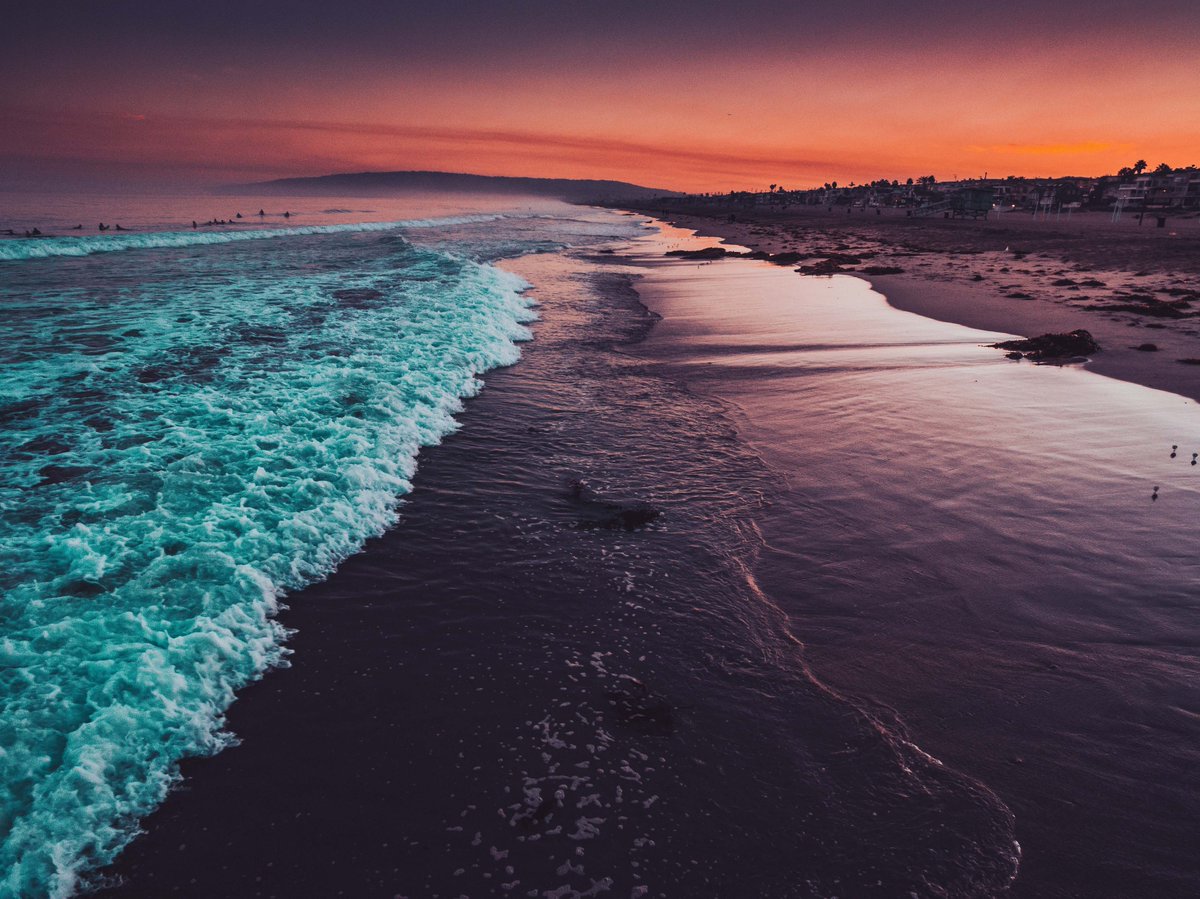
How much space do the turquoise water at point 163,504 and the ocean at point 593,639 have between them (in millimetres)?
35

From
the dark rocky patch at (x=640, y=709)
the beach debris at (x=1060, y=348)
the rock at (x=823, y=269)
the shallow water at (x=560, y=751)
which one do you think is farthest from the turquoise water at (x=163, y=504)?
the rock at (x=823, y=269)

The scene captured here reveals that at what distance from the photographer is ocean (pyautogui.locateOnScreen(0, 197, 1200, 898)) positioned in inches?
123

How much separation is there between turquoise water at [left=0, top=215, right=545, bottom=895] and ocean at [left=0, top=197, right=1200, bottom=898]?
4 centimetres

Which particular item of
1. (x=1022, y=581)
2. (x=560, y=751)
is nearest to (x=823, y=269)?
(x=1022, y=581)

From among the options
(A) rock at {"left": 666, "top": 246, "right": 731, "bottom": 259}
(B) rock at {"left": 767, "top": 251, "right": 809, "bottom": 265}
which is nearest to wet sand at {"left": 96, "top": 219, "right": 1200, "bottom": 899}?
(B) rock at {"left": 767, "top": 251, "right": 809, "bottom": 265}

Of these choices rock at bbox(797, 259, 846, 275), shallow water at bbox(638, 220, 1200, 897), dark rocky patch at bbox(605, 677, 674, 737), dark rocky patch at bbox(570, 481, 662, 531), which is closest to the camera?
shallow water at bbox(638, 220, 1200, 897)

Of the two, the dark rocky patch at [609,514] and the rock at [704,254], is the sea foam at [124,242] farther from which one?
the dark rocky patch at [609,514]

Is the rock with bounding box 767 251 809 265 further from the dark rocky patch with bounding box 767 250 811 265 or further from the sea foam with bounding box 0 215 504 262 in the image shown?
the sea foam with bounding box 0 215 504 262

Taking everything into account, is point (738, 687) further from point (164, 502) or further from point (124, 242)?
point (124, 242)

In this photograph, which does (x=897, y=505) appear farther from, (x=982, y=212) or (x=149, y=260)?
(x=982, y=212)

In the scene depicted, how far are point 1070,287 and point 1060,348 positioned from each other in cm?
1093

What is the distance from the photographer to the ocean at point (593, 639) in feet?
10.2

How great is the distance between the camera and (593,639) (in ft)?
15.2

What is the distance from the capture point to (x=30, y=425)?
8.39 meters
